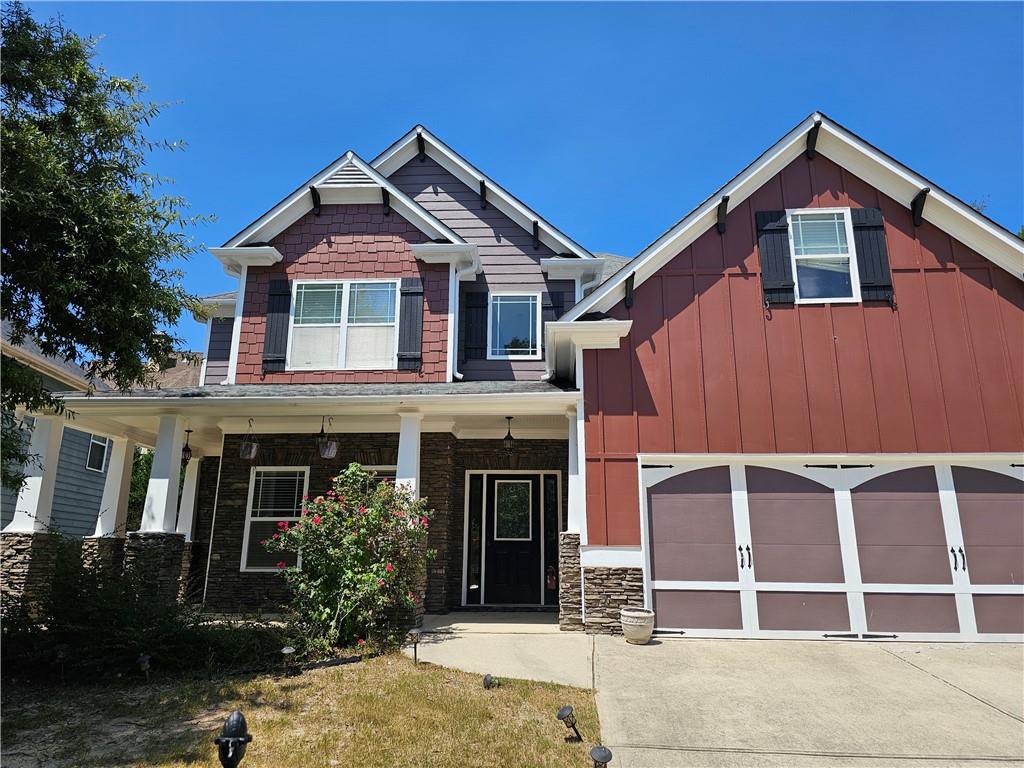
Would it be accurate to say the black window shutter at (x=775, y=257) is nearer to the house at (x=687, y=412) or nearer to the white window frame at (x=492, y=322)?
the house at (x=687, y=412)

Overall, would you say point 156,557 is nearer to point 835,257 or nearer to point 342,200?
point 342,200

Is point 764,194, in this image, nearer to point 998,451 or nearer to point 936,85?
point 936,85

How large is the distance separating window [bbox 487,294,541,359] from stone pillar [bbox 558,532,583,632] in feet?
12.5

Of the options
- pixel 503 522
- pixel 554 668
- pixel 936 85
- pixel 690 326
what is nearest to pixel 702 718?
pixel 554 668

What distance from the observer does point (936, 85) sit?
970 cm

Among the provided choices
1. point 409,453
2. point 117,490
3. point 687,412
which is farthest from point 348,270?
point 687,412

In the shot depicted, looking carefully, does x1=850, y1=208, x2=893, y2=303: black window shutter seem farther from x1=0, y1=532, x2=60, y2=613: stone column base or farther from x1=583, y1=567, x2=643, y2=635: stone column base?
x1=0, y1=532, x2=60, y2=613: stone column base

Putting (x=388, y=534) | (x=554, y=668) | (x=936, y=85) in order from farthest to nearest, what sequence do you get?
(x=936, y=85) < (x=388, y=534) < (x=554, y=668)

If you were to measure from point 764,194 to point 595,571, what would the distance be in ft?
20.0

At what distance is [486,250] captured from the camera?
12016mm

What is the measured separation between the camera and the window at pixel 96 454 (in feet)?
54.3

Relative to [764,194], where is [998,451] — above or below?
below

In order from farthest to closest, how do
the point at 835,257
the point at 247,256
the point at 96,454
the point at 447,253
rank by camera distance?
the point at 96,454 → the point at 247,256 → the point at 447,253 → the point at 835,257

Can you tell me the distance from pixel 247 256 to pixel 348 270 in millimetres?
1746
